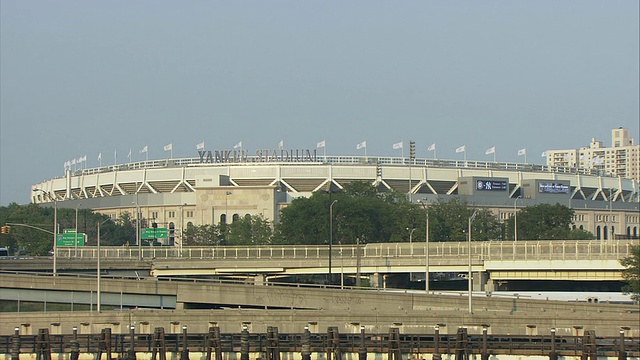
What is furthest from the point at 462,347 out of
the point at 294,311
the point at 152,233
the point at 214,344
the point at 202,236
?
the point at 202,236

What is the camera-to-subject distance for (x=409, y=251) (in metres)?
128

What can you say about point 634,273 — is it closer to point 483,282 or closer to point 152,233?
point 483,282

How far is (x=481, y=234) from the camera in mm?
173375

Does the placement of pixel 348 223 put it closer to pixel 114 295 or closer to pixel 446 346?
pixel 114 295

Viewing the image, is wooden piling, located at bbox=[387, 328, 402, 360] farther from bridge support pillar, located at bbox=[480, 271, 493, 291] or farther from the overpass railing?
bridge support pillar, located at bbox=[480, 271, 493, 291]

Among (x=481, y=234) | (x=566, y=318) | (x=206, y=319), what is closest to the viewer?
(x=566, y=318)

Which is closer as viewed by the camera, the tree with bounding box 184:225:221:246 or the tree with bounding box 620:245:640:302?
the tree with bounding box 620:245:640:302

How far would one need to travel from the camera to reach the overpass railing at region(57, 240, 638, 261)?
109 meters

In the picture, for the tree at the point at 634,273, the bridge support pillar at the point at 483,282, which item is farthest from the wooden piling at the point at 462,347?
the bridge support pillar at the point at 483,282

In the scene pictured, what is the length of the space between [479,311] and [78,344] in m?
29.2

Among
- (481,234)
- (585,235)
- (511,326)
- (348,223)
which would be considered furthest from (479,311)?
(585,235)

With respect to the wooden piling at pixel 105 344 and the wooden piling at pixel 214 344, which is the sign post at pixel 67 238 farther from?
the wooden piling at pixel 214 344

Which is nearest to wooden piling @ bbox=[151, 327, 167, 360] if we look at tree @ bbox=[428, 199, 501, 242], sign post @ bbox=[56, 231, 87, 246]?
sign post @ bbox=[56, 231, 87, 246]

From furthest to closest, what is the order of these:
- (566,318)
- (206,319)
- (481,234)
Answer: (481,234), (206,319), (566,318)
